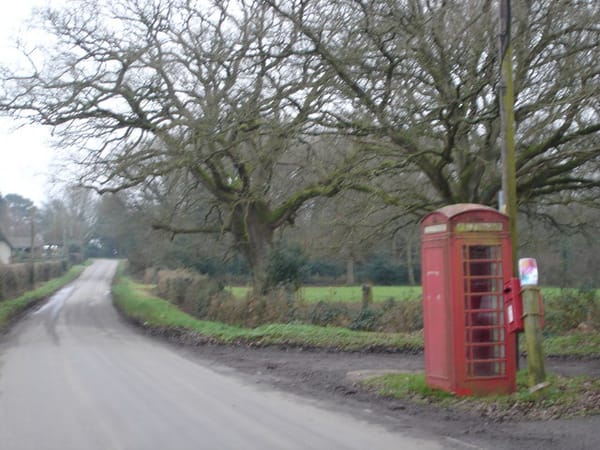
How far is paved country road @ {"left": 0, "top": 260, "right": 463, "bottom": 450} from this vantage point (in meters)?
8.38

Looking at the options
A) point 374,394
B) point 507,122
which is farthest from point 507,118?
point 374,394

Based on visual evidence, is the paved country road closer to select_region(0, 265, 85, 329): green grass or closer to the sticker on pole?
the sticker on pole

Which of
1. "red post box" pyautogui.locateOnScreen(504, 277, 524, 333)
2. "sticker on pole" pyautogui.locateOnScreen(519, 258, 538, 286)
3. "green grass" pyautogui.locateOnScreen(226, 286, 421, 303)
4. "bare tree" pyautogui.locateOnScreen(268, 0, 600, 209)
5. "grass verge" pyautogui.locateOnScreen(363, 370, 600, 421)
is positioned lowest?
"grass verge" pyautogui.locateOnScreen(363, 370, 600, 421)

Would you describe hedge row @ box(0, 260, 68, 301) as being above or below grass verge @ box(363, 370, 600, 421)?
above

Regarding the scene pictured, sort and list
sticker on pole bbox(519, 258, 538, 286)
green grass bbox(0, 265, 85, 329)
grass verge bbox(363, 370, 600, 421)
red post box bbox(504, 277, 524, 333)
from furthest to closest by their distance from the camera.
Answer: green grass bbox(0, 265, 85, 329) < red post box bbox(504, 277, 524, 333) < sticker on pole bbox(519, 258, 538, 286) < grass verge bbox(363, 370, 600, 421)

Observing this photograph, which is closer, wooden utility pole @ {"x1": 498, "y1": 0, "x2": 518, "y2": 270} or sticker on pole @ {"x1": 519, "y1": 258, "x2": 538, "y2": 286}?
sticker on pole @ {"x1": 519, "y1": 258, "x2": 538, "y2": 286}

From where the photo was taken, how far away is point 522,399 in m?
10.2

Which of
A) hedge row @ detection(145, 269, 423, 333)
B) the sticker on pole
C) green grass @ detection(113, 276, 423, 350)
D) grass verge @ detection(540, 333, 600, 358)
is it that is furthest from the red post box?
hedge row @ detection(145, 269, 423, 333)

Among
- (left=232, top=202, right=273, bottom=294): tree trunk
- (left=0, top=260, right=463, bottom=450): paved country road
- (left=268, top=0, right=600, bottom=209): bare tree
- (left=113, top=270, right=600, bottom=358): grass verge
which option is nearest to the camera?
(left=0, top=260, right=463, bottom=450): paved country road

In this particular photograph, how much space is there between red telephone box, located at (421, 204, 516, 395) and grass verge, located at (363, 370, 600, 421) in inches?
9.4

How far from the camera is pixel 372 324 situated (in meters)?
22.8

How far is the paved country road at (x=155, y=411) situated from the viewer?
8383 mm

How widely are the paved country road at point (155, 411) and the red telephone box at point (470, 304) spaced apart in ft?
6.23

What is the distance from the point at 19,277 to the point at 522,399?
39375 millimetres
